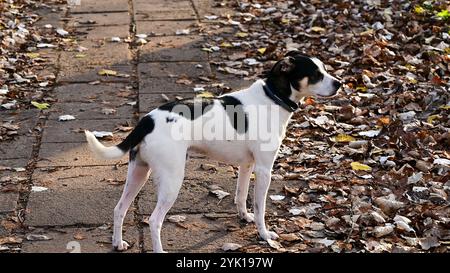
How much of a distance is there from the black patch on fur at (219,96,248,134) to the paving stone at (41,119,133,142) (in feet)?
7.38

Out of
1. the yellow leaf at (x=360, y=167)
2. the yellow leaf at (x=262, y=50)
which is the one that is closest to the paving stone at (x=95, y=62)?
the yellow leaf at (x=262, y=50)

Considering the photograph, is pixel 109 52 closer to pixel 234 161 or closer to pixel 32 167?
pixel 32 167

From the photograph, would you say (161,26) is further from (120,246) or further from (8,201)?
(120,246)

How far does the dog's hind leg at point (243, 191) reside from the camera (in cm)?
573

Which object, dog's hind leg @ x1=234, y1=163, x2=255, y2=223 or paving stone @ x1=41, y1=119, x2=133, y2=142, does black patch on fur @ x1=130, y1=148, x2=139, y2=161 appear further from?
paving stone @ x1=41, y1=119, x2=133, y2=142

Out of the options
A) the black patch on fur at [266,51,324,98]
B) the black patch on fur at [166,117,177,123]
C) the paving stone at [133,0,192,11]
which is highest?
the black patch on fur at [266,51,324,98]

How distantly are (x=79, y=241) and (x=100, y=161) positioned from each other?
1.55m

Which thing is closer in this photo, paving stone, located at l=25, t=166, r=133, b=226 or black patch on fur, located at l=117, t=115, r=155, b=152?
black patch on fur, located at l=117, t=115, r=155, b=152

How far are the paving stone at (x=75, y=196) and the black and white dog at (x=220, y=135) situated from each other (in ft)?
1.96

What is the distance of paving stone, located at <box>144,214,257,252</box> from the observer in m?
5.41

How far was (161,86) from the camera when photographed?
8.73m

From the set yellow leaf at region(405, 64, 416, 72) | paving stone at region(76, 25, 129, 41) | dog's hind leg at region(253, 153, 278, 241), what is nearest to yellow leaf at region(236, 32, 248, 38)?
paving stone at region(76, 25, 129, 41)

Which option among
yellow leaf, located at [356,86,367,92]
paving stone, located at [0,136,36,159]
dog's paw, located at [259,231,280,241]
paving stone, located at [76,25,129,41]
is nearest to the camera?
dog's paw, located at [259,231,280,241]
